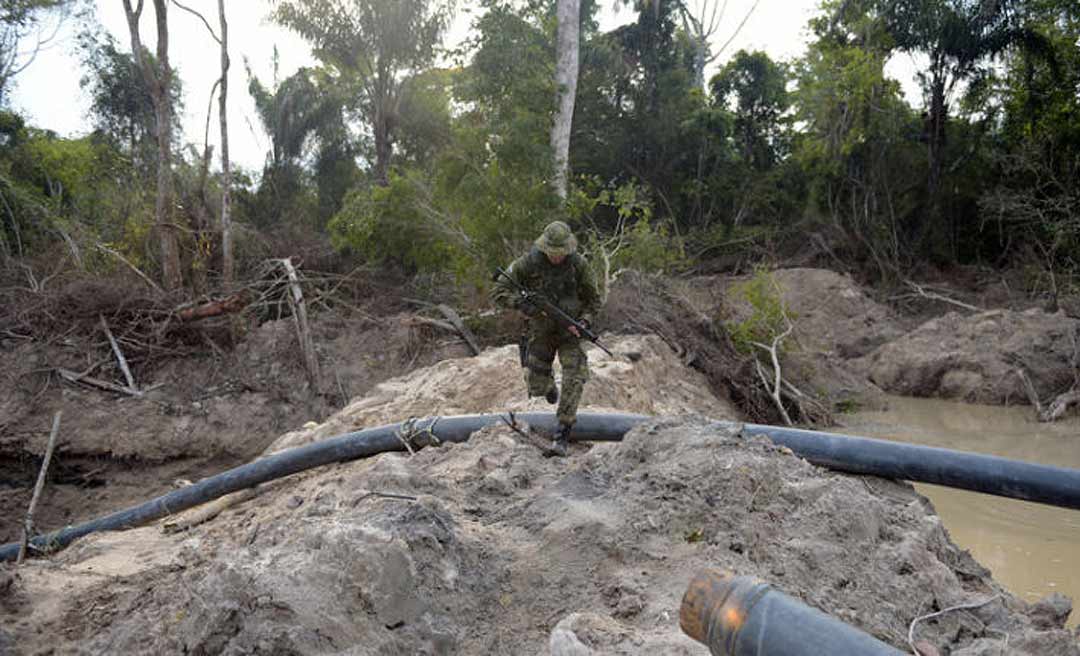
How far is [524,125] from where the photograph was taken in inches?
437

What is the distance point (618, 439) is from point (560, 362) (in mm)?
634

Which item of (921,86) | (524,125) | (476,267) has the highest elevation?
(921,86)

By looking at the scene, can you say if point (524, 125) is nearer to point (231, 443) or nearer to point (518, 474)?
point (231, 443)

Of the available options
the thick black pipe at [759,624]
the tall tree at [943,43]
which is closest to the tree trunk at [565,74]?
the tall tree at [943,43]

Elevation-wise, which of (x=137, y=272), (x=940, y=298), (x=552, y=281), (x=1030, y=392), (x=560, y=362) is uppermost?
(x=552, y=281)

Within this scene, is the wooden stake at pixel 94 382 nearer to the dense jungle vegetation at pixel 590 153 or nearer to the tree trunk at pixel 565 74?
the dense jungle vegetation at pixel 590 153

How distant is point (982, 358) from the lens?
11078 millimetres

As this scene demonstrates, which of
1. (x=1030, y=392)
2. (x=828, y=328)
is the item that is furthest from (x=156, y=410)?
(x=828, y=328)

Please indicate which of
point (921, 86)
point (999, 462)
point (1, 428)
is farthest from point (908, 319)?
point (1, 428)

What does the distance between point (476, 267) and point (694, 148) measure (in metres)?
13.4

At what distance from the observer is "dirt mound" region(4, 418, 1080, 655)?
2455 mm

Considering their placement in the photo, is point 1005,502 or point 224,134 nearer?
point 1005,502

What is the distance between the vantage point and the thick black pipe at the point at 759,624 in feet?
4.84

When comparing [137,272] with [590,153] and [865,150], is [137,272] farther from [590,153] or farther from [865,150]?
[865,150]
